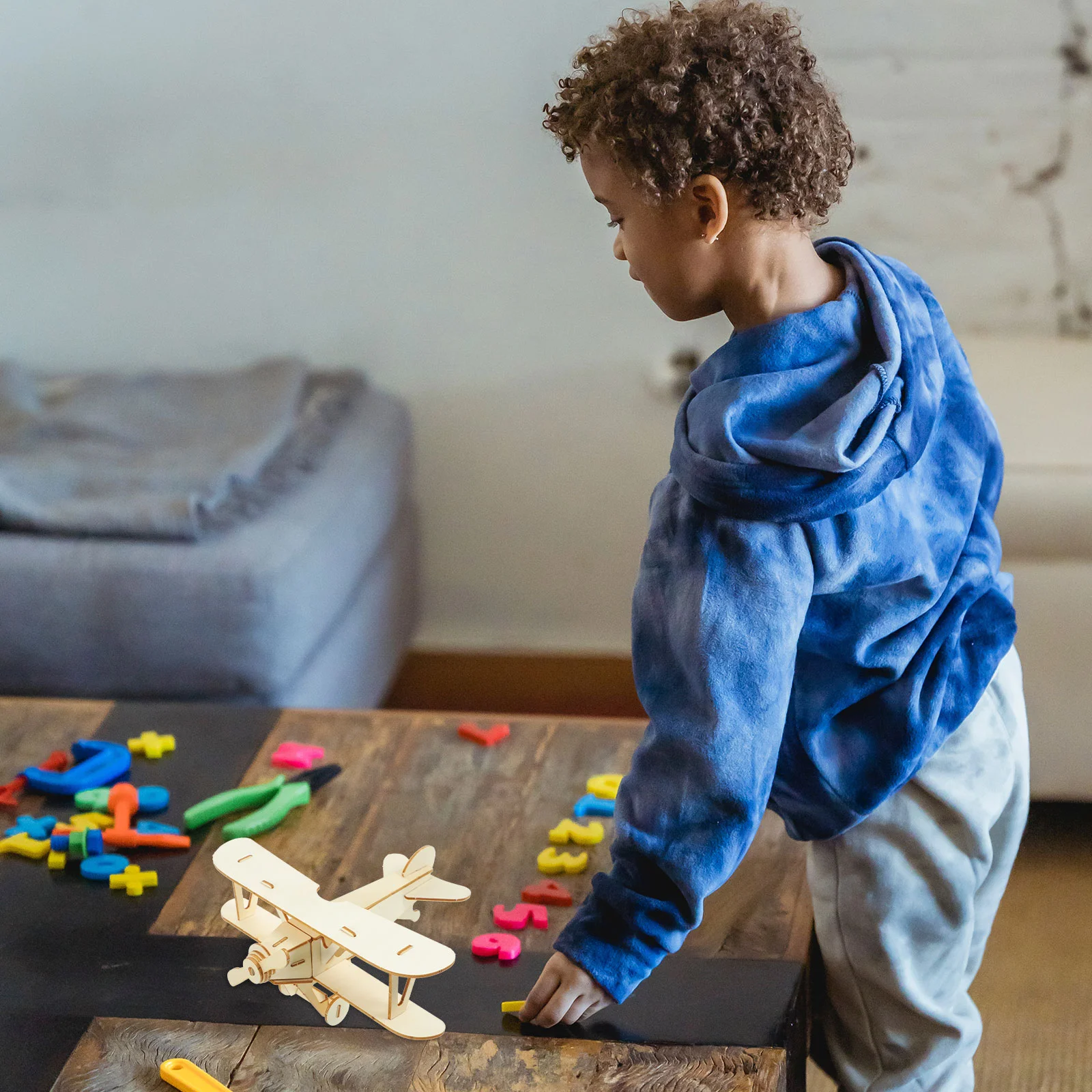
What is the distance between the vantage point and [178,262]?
7.06 ft

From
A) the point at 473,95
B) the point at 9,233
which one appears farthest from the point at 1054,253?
the point at 9,233

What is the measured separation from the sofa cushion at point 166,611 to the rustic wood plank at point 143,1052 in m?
0.76

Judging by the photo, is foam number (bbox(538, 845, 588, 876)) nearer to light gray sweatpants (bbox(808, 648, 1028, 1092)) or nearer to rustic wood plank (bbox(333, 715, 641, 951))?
rustic wood plank (bbox(333, 715, 641, 951))

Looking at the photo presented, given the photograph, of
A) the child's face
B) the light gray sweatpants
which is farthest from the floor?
the child's face

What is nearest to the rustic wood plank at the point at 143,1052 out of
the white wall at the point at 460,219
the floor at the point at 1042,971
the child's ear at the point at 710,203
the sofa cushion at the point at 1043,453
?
the child's ear at the point at 710,203

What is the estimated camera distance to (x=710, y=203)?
0.80 m

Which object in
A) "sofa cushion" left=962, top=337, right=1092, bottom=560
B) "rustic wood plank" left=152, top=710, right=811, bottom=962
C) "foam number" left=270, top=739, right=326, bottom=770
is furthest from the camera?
"sofa cushion" left=962, top=337, right=1092, bottom=560

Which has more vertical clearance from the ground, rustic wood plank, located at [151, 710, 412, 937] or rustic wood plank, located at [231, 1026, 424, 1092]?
rustic wood plank, located at [231, 1026, 424, 1092]

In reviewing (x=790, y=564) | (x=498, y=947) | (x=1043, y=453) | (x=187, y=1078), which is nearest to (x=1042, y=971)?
(x=1043, y=453)

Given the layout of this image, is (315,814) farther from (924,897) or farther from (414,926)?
(924,897)

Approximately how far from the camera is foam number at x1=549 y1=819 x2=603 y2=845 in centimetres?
106

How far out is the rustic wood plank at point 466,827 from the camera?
981 millimetres

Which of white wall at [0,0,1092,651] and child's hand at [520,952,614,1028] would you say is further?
white wall at [0,0,1092,651]

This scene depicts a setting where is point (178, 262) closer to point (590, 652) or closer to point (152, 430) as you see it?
point (152, 430)
